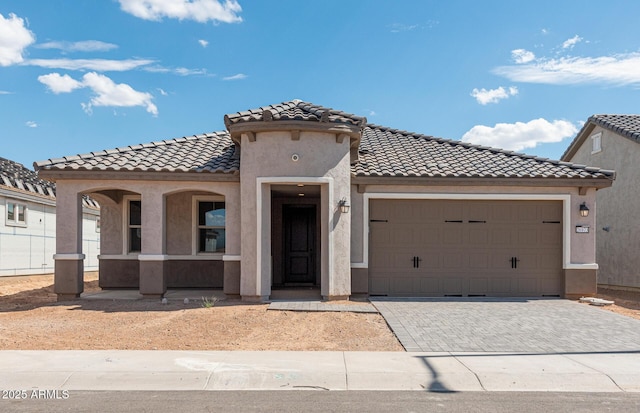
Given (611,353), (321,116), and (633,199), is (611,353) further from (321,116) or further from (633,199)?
(633,199)

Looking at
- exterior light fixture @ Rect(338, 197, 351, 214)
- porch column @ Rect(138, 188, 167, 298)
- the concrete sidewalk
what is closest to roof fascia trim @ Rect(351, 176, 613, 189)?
exterior light fixture @ Rect(338, 197, 351, 214)

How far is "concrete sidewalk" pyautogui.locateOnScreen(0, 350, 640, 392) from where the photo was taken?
669 centimetres

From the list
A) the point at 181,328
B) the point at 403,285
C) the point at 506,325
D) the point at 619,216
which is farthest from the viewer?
the point at 619,216

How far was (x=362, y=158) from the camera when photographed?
1528 centimetres

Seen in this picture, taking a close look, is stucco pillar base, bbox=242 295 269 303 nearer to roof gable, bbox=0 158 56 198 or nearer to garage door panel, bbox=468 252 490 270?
garage door panel, bbox=468 252 490 270

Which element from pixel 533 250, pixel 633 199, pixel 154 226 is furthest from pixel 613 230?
pixel 154 226

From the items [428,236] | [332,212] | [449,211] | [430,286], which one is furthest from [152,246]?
[449,211]

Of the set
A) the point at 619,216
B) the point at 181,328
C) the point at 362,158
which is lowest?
the point at 181,328

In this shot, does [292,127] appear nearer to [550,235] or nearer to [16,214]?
[550,235]

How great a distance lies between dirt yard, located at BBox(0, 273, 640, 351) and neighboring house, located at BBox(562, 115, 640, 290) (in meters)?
6.25

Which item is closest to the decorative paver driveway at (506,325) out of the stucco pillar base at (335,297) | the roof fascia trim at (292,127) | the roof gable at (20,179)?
the stucco pillar base at (335,297)

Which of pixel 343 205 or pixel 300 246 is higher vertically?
pixel 343 205

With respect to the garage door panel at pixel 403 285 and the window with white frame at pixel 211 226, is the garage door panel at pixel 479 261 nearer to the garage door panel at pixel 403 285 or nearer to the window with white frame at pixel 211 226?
the garage door panel at pixel 403 285

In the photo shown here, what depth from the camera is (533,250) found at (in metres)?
14.4
